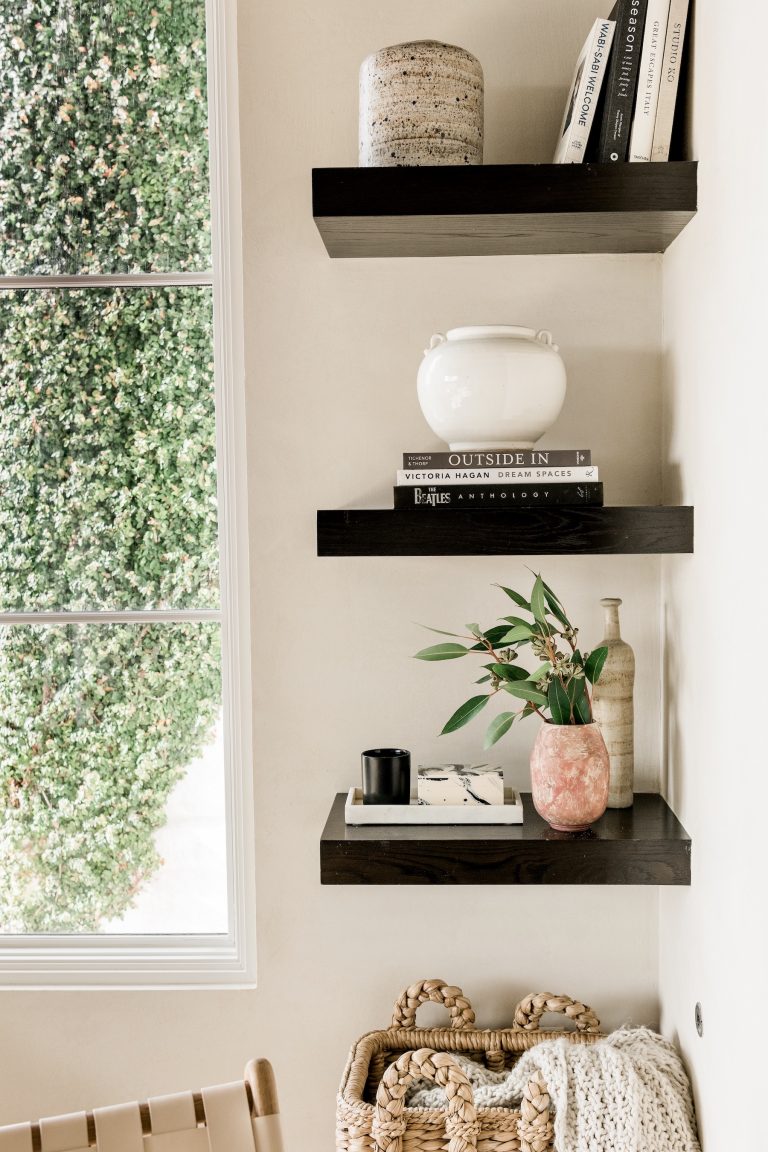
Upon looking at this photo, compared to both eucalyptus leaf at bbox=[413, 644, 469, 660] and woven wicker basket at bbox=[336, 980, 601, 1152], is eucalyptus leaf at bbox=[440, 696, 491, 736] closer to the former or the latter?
eucalyptus leaf at bbox=[413, 644, 469, 660]

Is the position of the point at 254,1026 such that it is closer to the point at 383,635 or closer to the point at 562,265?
the point at 383,635

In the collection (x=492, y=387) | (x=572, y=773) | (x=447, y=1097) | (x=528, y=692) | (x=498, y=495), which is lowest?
(x=447, y=1097)

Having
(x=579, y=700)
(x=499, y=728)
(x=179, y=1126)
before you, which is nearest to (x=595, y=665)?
(x=579, y=700)

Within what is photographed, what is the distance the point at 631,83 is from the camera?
4.09 ft

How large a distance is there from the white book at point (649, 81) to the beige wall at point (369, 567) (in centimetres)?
22

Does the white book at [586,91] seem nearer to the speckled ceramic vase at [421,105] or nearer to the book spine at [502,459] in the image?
the speckled ceramic vase at [421,105]

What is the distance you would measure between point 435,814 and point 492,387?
0.58m

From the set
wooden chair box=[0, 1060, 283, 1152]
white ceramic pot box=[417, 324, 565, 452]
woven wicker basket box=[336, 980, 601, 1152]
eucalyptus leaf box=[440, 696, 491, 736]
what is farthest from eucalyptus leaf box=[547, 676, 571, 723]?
wooden chair box=[0, 1060, 283, 1152]

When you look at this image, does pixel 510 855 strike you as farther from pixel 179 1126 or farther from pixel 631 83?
pixel 631 83

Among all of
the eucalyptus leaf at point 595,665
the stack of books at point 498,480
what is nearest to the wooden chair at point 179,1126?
the eucalyptus leaf at point 595,665

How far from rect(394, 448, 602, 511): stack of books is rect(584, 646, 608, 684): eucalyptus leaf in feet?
0.66

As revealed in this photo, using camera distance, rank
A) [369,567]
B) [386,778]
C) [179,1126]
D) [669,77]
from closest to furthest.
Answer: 1. [179,1126]
2. [669,77]
3. [386,778]
4. [369,567]

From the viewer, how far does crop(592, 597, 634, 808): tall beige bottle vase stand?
1.36 metres

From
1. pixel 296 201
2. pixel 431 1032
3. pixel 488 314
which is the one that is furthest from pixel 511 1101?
pixel 296 201
